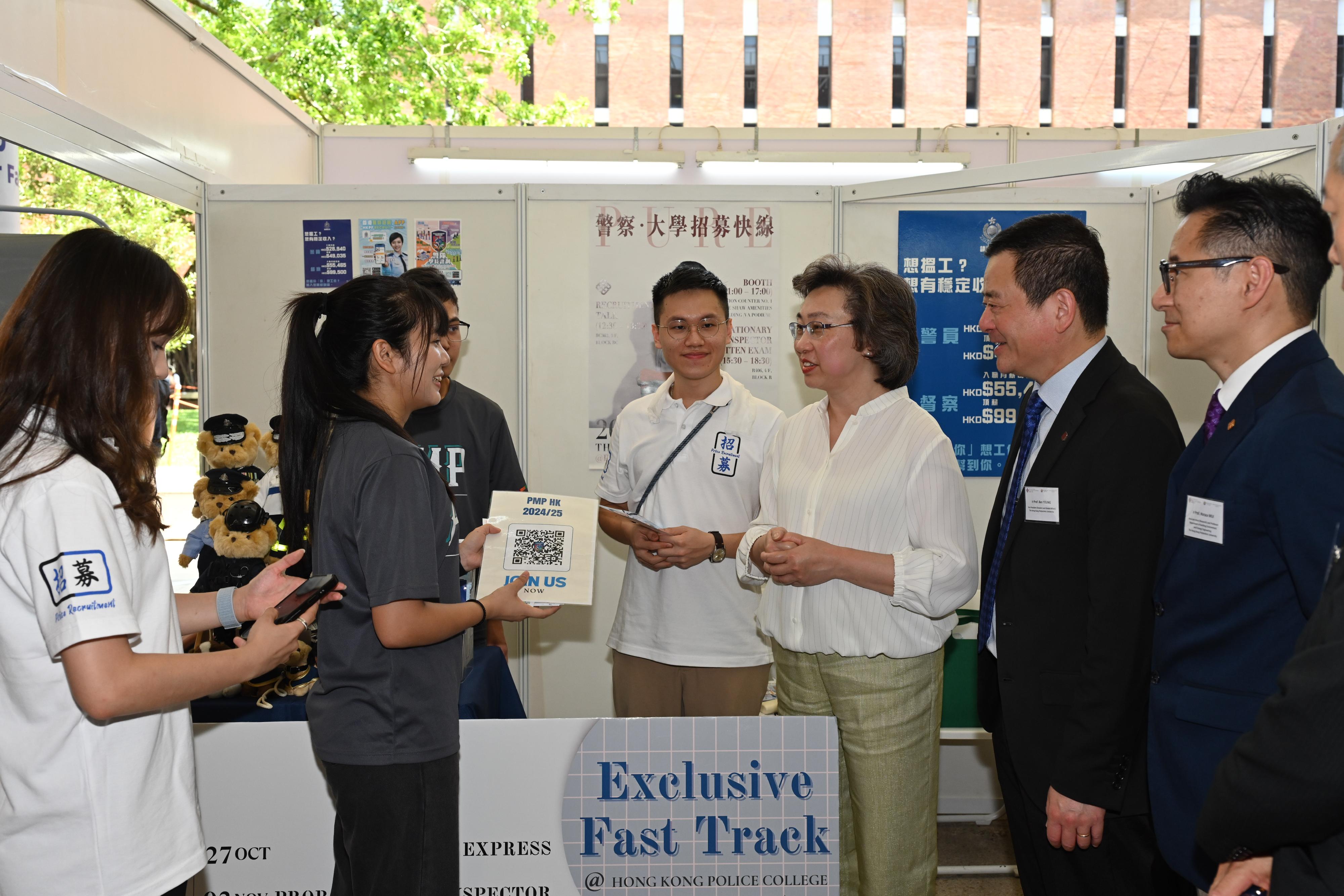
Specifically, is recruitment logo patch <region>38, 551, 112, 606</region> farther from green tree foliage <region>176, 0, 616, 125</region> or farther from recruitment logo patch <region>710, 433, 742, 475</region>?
green tree foliage <region>176, 0, 616, 125</region>

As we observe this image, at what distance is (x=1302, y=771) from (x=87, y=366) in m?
1.63

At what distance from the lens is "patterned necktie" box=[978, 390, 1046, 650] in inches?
83.0

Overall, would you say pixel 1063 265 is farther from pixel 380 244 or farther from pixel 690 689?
pixel 380 244

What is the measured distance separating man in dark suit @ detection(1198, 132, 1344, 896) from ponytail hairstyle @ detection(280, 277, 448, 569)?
1.46 metres

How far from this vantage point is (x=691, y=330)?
9.75 feet

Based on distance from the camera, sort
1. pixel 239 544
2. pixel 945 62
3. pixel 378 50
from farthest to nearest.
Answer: pixel 945 62, pixel 378 50, pixel 239 544

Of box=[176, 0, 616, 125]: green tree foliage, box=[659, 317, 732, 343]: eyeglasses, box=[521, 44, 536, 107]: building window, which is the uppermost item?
box=[521, 44, 536, 107]: building window

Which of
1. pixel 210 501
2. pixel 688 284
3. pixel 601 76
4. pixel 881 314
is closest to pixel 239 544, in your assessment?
pixel 210 501

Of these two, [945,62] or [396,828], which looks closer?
[396,828]

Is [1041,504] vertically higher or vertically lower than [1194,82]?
lower

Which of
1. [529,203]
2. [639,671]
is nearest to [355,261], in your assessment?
[529,203]

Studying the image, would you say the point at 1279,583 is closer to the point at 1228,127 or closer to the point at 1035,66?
the point at 1035,66

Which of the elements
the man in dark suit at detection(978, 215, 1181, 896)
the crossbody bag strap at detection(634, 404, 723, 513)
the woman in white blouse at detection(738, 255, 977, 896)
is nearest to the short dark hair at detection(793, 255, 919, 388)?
the woman in white blouse at detection(738, 255, 977, 896)

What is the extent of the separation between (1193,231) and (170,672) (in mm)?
1899
